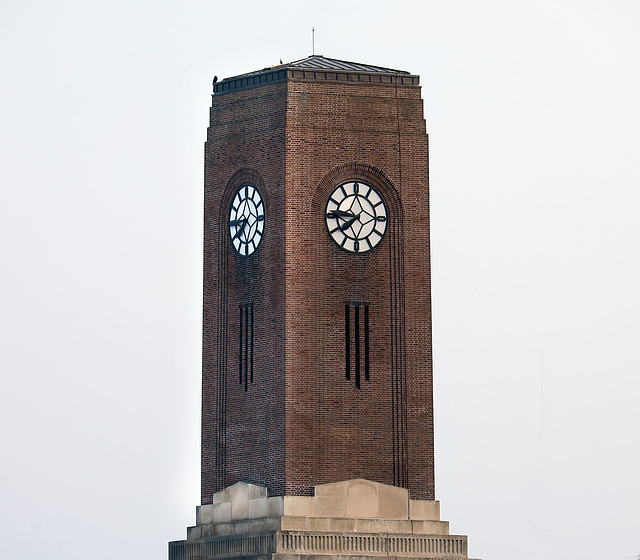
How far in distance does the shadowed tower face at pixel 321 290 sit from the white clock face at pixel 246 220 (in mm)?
72

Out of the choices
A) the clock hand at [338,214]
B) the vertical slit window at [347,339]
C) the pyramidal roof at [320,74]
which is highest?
the pyramidal roof at [320,74]

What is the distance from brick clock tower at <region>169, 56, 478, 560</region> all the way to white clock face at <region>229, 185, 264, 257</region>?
73 millimetres

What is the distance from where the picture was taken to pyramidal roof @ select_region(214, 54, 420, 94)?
90.2 meters

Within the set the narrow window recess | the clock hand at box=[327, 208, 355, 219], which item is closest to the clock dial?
the clock hand at box=[327, 208, 355, 219]

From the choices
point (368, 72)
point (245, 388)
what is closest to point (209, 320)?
point (245, 388)

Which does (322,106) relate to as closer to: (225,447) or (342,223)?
(342,223)

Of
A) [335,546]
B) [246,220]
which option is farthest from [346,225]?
[335,546]

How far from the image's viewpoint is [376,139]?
90.7 m

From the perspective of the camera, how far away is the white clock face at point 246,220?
90812 millimetres

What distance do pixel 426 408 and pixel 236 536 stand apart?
26.7 ft

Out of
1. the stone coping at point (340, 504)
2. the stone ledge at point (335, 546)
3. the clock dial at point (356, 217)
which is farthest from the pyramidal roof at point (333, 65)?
the stone ledge at point (335, 546)

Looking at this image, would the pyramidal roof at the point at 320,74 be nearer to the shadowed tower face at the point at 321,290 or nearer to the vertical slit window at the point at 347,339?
the shadowed tower face at the point at 321,290

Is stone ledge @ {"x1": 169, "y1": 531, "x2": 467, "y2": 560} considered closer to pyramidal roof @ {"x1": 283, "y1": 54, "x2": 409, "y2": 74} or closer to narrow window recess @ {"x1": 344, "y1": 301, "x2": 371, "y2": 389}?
narrow window recess @ {"x1": 344, "y1": 301, "x2": 371, "y2": 389}

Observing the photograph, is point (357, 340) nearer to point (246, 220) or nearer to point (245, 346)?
point (245, 346)
